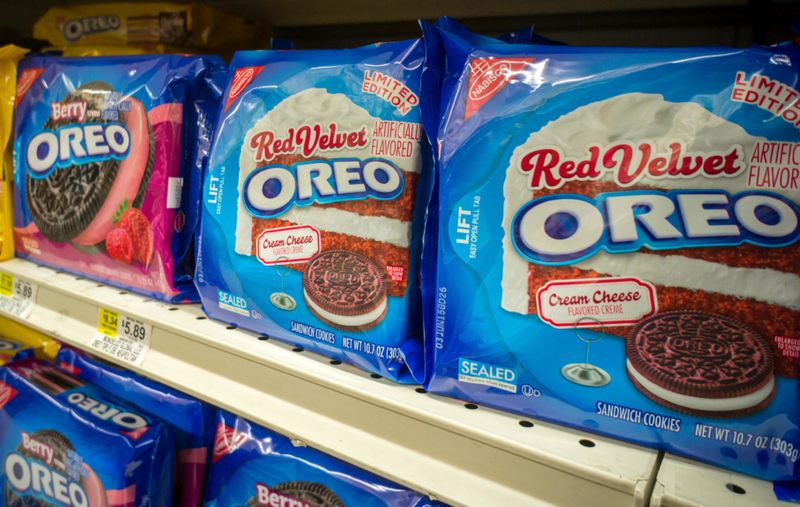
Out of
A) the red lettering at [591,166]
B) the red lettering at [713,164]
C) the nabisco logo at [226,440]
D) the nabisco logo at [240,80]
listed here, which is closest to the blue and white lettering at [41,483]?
the nabisco logo at [226,440]

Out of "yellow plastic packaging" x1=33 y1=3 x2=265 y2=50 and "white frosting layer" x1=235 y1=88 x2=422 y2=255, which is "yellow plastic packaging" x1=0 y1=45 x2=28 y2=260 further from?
"white frosting layer" x1=235 y1=88 x2=422 y2=255

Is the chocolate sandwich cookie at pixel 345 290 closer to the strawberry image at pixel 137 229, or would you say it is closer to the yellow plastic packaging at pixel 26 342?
the strawberry image at pixel 137 229

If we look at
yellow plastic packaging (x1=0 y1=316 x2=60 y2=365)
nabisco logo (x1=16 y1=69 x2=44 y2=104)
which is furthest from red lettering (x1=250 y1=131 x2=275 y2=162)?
yellow plastic packaging (x1=0 y1=316 x2=60 y2=365)

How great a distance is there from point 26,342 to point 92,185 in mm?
655

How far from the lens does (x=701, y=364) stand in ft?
1.96

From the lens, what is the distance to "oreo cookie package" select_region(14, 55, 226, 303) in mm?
1078

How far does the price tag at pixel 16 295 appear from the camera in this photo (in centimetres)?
125

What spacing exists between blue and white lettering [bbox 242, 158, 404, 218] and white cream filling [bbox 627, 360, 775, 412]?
43cm

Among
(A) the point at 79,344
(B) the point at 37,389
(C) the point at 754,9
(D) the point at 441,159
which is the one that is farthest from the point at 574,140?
(B) the point at 37,389

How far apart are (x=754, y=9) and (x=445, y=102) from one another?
2.20 ft

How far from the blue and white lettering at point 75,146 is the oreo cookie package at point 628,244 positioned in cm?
77

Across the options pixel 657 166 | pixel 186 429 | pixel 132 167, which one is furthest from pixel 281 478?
pixel 657 166

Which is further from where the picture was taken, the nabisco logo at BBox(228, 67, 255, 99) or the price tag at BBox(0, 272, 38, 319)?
the price tag at BBox(0, 272, 38, 319)

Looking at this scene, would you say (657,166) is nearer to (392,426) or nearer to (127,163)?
(392,426)
